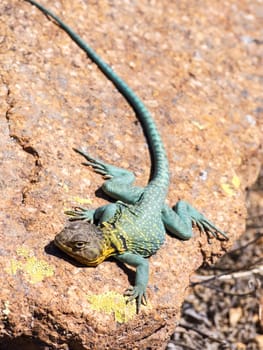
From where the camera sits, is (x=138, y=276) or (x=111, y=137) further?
(x=111, y=137)

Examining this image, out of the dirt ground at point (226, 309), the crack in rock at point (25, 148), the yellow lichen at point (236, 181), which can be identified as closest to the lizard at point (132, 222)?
the crack in rock at point (25, 148)

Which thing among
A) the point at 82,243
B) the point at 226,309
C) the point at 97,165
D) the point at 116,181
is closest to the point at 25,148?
the point at 97,165

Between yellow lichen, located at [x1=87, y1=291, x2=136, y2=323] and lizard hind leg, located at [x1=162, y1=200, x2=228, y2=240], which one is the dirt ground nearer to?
lizard hind leg, located at [x1=162, y1=200, x2=228, y2=240]

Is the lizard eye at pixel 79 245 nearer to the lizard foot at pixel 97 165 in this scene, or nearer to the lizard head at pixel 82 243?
the lizard head at pixel 82 243

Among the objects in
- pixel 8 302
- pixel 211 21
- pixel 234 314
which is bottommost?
pixel 234 314

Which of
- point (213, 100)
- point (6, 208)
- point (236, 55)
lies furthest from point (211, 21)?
point (6, 208)

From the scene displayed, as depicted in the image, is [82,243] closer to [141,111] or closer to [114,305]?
[114,305]

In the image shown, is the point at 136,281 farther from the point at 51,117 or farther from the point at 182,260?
the point at 51,117
